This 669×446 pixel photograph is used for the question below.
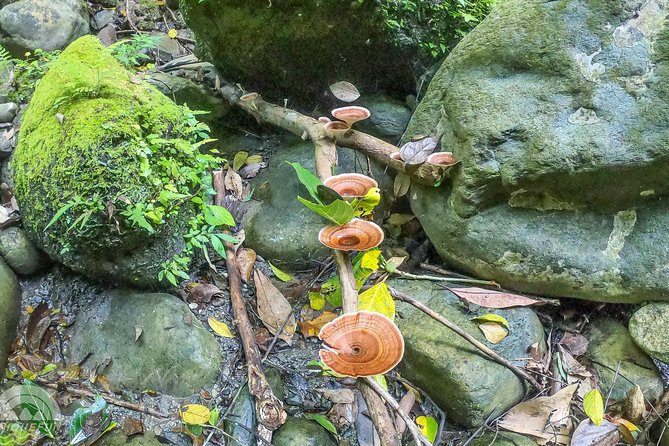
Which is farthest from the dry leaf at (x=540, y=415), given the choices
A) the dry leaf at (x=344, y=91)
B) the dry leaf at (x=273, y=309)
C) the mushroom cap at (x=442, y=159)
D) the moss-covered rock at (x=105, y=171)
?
the dry leaf at (x=344, y=91)

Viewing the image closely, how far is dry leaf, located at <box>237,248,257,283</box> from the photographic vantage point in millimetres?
3654

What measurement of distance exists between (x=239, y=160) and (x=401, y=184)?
152 centimetres

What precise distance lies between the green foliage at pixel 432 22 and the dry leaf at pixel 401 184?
122 cm

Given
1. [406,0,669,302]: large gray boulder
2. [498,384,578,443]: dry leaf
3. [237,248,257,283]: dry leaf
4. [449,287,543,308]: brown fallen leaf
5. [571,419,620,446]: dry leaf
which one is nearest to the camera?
[571,419,620,446]: dry leaf

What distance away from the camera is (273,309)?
348 cm

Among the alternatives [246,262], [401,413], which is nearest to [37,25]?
[246,262]

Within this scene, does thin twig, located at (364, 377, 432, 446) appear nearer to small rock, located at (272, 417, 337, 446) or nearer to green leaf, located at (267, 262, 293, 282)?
small rock, located at (272, 417, 337, 446)

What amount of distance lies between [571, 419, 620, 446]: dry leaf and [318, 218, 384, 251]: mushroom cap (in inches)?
61.5

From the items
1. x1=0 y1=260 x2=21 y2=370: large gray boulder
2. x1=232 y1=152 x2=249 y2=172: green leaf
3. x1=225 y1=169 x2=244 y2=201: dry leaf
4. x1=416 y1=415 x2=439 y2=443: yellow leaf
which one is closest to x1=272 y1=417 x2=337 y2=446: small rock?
x1=416 y1=415 x2=439 y2=443: yellow leaf

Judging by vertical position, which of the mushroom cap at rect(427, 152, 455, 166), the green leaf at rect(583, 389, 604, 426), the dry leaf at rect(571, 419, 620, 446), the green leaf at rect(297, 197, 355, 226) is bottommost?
the dry leaf at rect(571, 419, 620, 446)

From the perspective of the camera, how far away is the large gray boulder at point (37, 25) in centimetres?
508

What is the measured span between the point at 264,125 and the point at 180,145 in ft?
5.23

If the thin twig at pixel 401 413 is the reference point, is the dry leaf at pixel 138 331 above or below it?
below

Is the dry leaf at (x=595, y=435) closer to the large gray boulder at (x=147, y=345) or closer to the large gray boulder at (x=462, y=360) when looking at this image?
the large gray boulder at (x=462, y=360)
